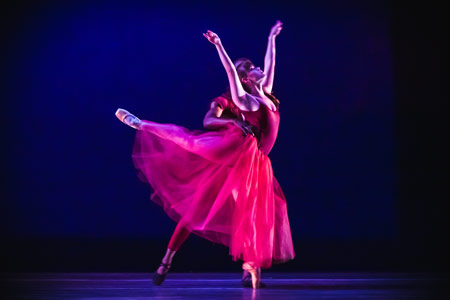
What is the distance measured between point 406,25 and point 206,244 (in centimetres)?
195

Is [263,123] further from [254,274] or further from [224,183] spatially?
[254,274]

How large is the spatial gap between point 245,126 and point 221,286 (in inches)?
30.7

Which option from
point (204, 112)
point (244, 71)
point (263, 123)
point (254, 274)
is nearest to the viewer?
point (254, 274)

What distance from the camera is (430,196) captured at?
374cm

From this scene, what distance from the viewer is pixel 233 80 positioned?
273 cm

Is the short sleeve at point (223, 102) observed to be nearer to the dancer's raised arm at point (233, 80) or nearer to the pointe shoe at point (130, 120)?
the dancer's raised arm at point (233, 80)

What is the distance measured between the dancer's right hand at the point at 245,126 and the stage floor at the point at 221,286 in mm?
739

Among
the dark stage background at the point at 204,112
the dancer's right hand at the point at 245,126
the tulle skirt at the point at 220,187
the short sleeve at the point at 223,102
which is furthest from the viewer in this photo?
the dark stage background at the point at 204,112

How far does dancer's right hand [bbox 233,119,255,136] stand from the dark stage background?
0.98 meters

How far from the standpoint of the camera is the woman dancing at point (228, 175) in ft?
8.68

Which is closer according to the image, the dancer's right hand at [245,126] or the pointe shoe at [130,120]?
the dancer's right hand at [245,126]

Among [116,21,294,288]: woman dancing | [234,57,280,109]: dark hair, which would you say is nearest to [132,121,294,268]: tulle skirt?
[116,21,294,288]: woman dancing

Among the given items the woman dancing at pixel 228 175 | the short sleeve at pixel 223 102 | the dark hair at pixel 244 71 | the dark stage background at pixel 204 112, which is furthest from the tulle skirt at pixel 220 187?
the dark stage background at pixel 204 112

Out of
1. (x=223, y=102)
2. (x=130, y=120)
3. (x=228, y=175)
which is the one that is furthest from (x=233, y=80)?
(x=130, y=120)
